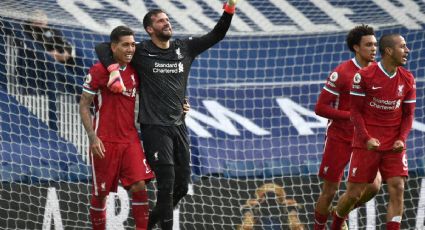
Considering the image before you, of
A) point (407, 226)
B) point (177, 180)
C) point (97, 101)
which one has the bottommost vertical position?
point (407, 226)

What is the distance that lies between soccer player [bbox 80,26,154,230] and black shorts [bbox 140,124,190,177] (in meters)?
0.19

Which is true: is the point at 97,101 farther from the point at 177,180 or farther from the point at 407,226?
the point at 407,226

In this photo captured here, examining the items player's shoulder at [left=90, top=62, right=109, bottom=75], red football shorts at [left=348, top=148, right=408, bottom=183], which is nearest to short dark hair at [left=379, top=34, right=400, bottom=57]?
Result: red football shorts at [left=348, top=148, right=408, bottom=183]

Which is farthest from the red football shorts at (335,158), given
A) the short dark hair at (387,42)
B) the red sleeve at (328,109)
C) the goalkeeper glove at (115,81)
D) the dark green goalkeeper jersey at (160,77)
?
the goalkeeper glove at (115,81)

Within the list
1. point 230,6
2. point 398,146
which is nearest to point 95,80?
point 230,6

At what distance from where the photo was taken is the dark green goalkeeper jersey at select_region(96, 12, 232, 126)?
852 cm

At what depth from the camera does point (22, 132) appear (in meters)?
10.6

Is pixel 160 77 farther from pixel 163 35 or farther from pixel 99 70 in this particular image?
pixel 99 70

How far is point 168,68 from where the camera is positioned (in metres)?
8.57

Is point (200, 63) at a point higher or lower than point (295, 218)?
higher

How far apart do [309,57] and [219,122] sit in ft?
4.11

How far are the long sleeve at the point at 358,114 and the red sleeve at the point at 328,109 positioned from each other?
18.6 inches

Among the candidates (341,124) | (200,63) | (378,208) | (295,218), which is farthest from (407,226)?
(200,63)

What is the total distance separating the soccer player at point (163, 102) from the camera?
843 centimetres
